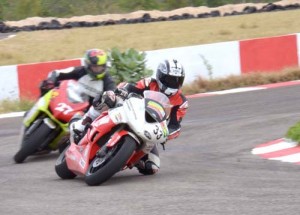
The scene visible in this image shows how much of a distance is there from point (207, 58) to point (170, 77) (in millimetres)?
8256

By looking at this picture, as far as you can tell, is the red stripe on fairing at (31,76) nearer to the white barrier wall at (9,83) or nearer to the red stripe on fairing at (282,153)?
the white barrier wall at (9,83)

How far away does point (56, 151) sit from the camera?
1025 cm

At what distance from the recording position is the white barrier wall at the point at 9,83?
1412 cm

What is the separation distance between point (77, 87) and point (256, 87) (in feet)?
21.8

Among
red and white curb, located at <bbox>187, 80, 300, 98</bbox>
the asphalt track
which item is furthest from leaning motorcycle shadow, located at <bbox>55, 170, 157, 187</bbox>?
red and white curb, located at <bbox>187, 80, 300, 98</bbox>

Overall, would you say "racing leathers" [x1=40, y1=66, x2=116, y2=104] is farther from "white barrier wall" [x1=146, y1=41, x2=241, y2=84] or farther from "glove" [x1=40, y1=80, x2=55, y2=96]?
"white barrier wall" [x1=146, y1=41, x2=241, y2=84]

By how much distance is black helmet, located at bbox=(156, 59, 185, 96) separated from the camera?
7.75 metres

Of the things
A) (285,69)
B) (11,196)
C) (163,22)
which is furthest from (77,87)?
(163,22)

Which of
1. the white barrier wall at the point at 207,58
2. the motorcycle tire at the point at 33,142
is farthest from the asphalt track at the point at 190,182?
the white barrier wall at the point at 207,58

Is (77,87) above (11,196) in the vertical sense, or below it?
above

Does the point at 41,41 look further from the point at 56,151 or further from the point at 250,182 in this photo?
the point at 250,182

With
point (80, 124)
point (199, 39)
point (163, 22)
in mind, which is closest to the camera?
point (80, 124)

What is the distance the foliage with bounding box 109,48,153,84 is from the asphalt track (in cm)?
278

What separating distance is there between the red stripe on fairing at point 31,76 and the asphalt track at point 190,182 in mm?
2424
